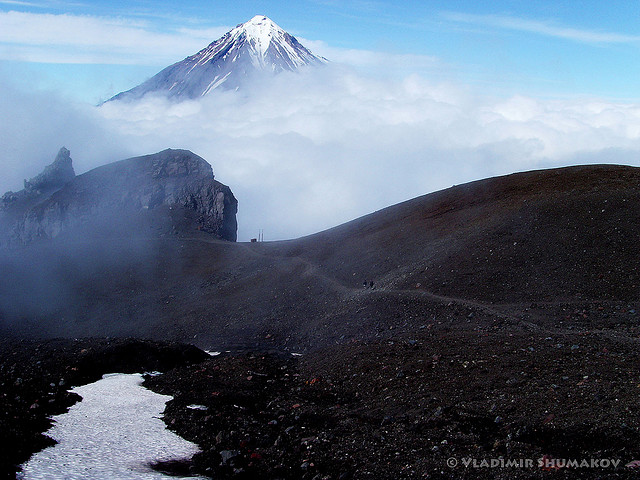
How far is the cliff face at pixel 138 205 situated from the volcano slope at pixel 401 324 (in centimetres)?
468

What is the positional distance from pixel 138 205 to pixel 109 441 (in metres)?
55.6

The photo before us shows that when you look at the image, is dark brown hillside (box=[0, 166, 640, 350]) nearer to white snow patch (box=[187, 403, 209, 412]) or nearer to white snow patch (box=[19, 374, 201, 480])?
white snow patch (box=[187, 403, 209, 412])

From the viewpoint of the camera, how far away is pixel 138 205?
2586 inches

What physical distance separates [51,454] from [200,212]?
53236mm

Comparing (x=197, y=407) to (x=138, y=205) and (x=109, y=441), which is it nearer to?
(x=109, y=441)

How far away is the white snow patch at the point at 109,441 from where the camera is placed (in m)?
11.2

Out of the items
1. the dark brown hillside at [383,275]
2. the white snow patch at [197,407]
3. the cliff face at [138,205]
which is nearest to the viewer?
the white snow patch at [197,407]

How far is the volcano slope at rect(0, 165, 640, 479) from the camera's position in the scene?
12.1m

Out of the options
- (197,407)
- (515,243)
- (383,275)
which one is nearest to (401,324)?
(383,275)

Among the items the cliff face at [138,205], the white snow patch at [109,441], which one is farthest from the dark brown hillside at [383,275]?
the white snow patch at [109,441]

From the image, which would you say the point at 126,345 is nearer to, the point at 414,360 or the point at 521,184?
the point at 414,360

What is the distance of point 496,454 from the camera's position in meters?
10.9

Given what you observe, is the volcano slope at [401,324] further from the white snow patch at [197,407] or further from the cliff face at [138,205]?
the cliff face at [138,205]

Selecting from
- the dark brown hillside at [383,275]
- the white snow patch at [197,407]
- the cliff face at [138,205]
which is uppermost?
the cliff face at [138,205]
